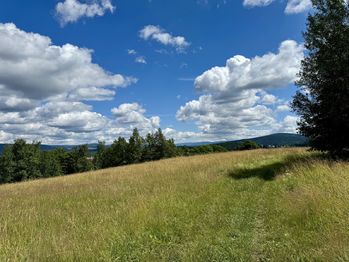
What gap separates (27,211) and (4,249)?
13.6 ft

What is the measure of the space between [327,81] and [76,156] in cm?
7313

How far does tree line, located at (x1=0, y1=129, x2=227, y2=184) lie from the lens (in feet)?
207

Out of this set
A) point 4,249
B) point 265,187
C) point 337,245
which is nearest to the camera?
point 337,245

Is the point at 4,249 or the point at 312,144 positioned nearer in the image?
the point at 4,249

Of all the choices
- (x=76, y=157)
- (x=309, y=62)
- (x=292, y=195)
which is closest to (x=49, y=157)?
(x=76, y=157)

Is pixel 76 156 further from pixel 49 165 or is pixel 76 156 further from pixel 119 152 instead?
pixel 119 152

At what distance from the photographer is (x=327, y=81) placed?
58.3 feet

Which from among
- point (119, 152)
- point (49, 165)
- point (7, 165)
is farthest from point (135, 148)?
point (7, 165)

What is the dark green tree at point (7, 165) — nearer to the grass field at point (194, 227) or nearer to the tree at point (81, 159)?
the tree at point (81, 159)

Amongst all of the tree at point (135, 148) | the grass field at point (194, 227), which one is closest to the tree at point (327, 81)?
the grass field at point (194, 227)

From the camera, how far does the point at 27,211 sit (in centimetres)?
988

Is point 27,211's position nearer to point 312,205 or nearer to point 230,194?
point 230,194

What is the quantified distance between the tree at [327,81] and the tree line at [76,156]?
49.8 meters

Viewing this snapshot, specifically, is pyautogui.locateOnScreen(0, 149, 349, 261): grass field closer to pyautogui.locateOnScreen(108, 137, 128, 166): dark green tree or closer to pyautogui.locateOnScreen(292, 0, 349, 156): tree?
pyautogui.locateOnScreen(292, 0, 349, 156): tree
